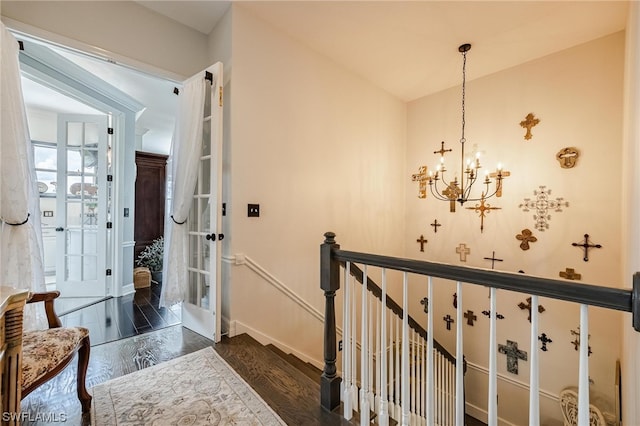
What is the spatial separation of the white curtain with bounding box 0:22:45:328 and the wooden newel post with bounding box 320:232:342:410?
6.22 feet

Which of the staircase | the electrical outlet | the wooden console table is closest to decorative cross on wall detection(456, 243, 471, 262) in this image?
the staircase

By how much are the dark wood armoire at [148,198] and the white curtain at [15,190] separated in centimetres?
402

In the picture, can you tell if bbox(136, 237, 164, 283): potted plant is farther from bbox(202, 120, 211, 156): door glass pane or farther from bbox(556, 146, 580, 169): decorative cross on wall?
bbox(556, 146, 580, 169): decorative cross on wall

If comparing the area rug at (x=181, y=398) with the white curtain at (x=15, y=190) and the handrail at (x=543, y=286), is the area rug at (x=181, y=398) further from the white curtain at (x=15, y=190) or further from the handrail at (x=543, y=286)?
the handrail at (x=543, y=286)

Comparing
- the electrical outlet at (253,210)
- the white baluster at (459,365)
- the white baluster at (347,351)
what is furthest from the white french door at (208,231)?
the white baluster at (459,365)

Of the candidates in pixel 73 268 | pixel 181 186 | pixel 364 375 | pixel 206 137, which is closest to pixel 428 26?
pixel 206 137

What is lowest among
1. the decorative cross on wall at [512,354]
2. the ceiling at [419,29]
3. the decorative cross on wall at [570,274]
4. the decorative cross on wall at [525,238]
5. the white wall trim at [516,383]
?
the white wall trim at [516,383]

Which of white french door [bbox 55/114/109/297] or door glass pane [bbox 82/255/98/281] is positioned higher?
white french door [bbox 55/114/109/297]

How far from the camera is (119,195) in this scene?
382 cm

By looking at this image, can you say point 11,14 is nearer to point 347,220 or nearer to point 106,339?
point 106,339

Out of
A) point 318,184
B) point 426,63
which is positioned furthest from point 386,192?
point 426,63

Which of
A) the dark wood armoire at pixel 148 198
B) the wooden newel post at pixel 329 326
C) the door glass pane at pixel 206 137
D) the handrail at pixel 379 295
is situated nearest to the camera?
the wooden newel post at pixel 329 326

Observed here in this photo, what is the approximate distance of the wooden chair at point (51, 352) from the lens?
51.3 inches

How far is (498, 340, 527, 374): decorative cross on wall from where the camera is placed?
314cm
